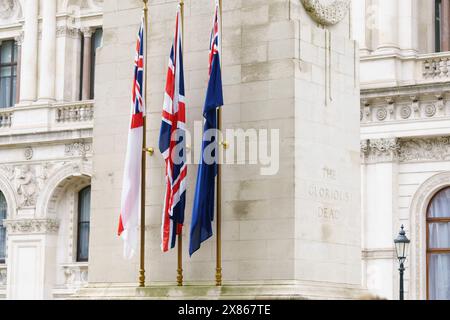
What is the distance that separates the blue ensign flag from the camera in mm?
19516

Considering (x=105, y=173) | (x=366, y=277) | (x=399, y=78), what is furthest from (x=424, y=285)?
(x=105, y=173)

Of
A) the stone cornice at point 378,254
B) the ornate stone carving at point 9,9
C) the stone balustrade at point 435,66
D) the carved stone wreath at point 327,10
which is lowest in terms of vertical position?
the stone cornice at point 378,254

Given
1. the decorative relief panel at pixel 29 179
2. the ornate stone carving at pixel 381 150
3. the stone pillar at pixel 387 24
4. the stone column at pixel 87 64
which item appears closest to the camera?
the ornate stone carving at pixel 381 150

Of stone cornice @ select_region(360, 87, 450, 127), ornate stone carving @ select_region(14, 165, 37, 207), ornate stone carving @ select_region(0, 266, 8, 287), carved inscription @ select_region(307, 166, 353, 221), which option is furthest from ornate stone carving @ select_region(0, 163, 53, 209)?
carved inscription @ select_region(307, 166, 353, 221)

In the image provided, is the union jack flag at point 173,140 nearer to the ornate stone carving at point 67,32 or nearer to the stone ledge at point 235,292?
the stone ledge at point 235,292

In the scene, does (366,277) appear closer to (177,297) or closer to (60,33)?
(60,33)

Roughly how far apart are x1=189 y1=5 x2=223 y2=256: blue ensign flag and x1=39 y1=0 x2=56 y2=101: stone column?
26585 millimetres

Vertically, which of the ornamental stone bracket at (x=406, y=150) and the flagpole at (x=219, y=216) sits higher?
the ornamental stone bracket at (x=406, y=150)

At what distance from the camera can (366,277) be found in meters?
37.7

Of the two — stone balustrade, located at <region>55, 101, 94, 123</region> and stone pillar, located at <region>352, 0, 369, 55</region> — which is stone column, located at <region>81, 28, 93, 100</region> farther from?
stone pillar, located at <region>352, 0, 369, 55</region>

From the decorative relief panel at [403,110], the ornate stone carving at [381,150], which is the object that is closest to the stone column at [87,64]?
the decorative relief panel at [403,110]

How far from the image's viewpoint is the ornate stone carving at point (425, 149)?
37.4 m

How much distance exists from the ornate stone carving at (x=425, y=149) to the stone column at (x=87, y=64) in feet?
40.0

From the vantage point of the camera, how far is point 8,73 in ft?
157
